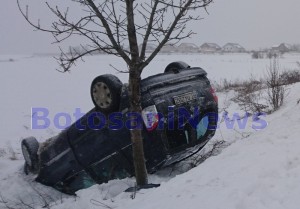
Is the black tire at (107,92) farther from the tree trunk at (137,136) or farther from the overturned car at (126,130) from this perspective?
the tree trunk at (137,136)

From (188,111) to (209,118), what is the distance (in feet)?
1.77

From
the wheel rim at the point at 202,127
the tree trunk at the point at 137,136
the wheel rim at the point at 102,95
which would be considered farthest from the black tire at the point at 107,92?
→ the wheel rim at the point at 202,127

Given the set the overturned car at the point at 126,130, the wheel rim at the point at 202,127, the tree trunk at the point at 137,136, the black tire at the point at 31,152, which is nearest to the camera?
the tree trunk at the point at 137,136

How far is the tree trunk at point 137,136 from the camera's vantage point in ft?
12.7

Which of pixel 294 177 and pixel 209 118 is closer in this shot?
pixel 294 177

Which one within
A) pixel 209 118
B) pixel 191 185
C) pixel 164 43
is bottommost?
pixel 191 185

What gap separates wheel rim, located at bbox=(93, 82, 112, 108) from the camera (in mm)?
4188

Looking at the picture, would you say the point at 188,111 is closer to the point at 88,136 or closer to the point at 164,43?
the point at 164,43

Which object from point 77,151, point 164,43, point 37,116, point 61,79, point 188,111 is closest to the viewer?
point 164,43

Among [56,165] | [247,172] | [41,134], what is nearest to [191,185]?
[247,172]

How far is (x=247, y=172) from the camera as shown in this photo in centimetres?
310

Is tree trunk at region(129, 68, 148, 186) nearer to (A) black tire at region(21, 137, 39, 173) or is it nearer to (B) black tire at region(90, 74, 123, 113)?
(B) black tire at region(90, 74, 123, 113)

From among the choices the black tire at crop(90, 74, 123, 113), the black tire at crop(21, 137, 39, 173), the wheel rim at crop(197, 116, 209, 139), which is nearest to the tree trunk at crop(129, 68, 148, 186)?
the black tire at crop(90, 74, 123, 113)

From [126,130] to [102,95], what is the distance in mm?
501
